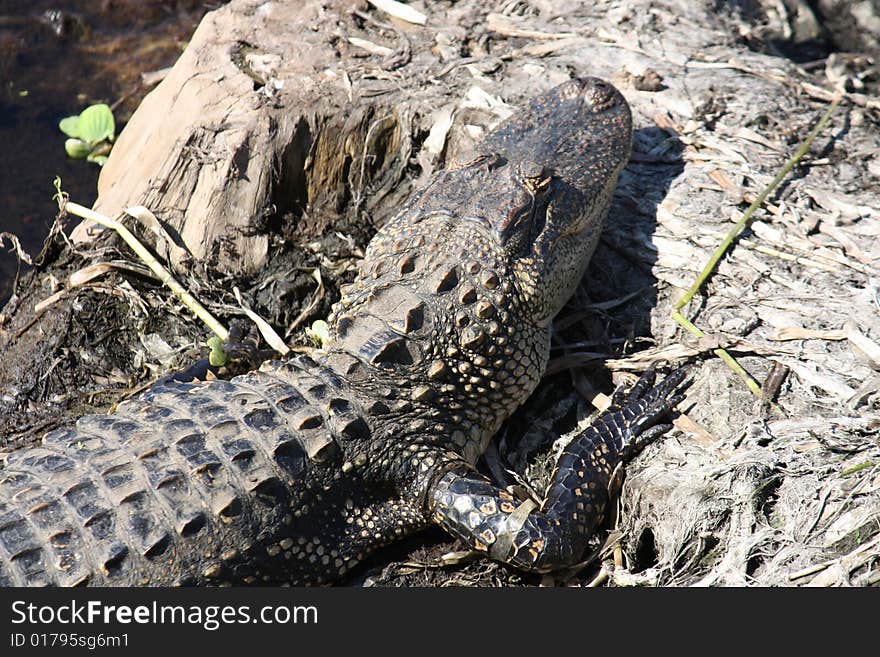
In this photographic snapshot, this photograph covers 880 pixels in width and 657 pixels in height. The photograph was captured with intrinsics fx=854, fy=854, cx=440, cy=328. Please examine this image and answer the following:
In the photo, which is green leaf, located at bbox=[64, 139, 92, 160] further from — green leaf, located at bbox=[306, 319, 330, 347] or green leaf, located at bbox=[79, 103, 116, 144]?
green leaf, located at bbox=[306, 319, 330, 347]

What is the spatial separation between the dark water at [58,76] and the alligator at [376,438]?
2396mm

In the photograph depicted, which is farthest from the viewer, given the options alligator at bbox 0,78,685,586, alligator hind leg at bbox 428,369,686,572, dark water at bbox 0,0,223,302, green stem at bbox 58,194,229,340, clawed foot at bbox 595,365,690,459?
dark water at bbox 0,0,223,302

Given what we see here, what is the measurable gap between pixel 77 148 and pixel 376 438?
3627 millimetres

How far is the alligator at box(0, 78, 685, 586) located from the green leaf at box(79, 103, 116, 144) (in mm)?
2594

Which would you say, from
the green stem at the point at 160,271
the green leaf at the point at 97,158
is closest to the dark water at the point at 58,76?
the green leaf at the point at 97,158

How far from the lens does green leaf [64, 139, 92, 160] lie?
19.2 feet

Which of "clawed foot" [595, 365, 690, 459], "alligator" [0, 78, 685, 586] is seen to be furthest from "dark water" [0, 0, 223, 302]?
"clawed foot" [595, 365, 690, 459]

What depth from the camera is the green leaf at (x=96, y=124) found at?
5816mm

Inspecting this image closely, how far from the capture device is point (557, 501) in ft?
11.8

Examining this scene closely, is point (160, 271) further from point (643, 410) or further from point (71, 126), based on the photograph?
point (643, 410)

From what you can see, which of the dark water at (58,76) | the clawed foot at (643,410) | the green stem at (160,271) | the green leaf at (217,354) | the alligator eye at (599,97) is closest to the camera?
the clawed foot at (643,410)

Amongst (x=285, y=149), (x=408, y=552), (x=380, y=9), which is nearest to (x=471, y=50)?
(x=380, y=9)

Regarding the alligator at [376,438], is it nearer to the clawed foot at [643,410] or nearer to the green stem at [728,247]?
the clawed foot at [643,410]

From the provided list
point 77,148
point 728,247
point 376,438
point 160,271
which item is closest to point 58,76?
point 77,148
